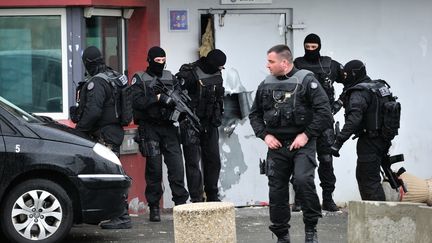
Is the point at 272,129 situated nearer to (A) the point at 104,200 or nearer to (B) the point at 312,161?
(B) the point at 312,161

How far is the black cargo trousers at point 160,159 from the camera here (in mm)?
11219

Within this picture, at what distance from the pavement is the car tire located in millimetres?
800

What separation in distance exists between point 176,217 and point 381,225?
180cm

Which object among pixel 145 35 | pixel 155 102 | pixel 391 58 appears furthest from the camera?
pixel 391 58

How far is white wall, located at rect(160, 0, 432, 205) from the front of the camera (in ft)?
41.4

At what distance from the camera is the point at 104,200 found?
9.66 meters

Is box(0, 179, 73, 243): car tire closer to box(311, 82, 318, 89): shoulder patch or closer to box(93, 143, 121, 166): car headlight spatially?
box(93, 143, 121, 166): car headlight

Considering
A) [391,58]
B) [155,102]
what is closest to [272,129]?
[155,102]

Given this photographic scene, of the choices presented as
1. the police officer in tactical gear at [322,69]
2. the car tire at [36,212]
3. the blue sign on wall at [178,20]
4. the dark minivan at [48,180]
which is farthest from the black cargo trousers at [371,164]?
the car tire at [36,212]

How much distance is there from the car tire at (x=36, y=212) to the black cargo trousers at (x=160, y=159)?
1926 mm

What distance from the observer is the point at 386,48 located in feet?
42.1

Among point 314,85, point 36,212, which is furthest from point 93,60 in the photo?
point 314,85

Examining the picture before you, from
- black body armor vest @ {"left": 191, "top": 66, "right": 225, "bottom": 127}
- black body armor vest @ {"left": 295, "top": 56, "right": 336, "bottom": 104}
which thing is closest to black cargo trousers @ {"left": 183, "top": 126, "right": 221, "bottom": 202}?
black body armor vest @ {"left": 191, "top": 66, "right": 225, "bottom": 127}

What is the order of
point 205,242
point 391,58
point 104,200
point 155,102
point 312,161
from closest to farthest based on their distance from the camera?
point 205,242, point 312,161, point 104,200, point 155,102, point 391,58
